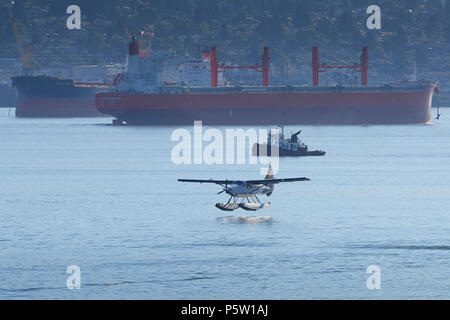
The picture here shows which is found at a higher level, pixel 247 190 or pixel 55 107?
pixel 55 107

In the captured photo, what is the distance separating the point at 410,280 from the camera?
36.8 m

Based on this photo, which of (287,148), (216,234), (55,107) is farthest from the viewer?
(55,107)

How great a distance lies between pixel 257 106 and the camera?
14325 cm

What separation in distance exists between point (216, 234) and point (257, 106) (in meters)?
98.3

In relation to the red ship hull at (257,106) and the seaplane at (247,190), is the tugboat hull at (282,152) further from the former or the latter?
the red ship hull at (257,106)

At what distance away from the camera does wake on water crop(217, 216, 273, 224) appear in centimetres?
4931

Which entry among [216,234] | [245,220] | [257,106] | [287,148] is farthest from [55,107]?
[216,234]

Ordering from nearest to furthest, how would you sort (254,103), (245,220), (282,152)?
(245,220)
(282,152)
(254,103)

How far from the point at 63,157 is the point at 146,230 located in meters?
46.9

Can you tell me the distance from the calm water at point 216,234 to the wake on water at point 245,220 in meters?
0.35

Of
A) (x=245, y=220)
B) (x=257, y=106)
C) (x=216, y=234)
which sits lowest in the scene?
(x=216, y=234)

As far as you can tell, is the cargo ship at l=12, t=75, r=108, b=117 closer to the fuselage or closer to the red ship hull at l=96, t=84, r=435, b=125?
the red ship hull at l=96, t=84, r=435, b=125

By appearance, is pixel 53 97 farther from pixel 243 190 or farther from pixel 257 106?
pixel 243 190

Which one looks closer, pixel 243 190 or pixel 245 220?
pixel 245 220
